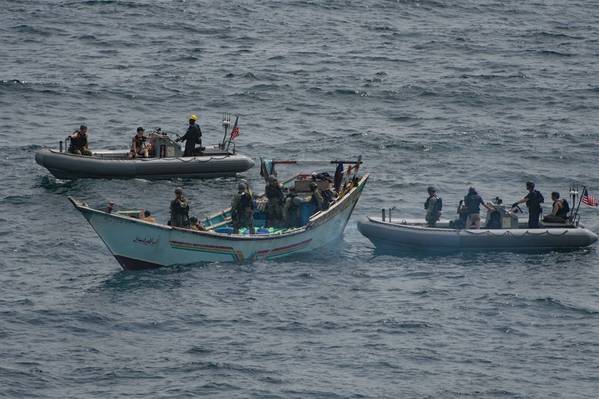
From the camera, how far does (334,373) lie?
3186cm

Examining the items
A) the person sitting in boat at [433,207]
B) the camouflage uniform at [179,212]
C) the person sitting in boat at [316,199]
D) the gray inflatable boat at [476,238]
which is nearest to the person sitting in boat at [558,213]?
the gray inflatable boat at [476,238]

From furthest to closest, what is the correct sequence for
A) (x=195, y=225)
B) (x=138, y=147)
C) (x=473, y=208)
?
(x=138, y=147) → (x=473, y=208) → (x=195, y=225)

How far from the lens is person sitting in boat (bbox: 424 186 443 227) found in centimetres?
4075

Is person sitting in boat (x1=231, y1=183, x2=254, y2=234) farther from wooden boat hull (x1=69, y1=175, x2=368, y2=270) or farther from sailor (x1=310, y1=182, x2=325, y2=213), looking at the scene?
sailor (x1=310, y1=182, x2=325, y2=213)

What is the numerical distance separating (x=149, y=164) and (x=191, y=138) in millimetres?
1699

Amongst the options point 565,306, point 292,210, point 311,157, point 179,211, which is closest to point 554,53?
point 311,157

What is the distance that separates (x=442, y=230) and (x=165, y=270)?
8.03 m

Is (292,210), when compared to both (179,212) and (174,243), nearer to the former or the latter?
(179,212)

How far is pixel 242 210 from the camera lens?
39656 millimetres

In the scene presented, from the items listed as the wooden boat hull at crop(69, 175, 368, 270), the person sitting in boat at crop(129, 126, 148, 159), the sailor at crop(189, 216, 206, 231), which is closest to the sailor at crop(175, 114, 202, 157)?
the person sitting in boat at crop(129, 126, 148, 159)

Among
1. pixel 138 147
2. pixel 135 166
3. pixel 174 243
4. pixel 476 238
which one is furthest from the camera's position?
pixel 138 147

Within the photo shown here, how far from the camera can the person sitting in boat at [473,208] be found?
40.6m

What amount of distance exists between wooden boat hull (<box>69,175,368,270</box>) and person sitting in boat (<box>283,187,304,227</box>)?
3.53 feet

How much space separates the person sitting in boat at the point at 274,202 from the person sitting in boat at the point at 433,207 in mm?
4147
